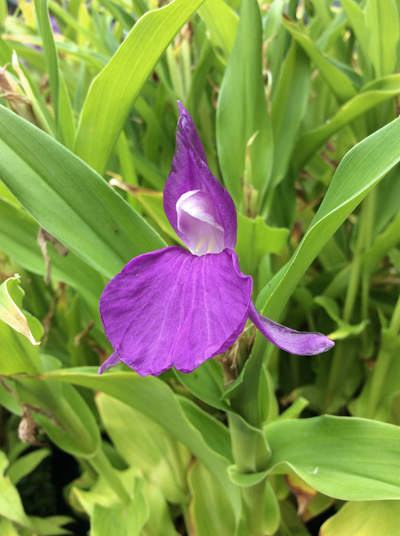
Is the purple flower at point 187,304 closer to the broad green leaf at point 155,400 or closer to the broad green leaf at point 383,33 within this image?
the broad green leaf at point 155,400

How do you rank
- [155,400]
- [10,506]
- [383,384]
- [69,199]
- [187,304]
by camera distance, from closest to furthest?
[187,304]
[69,199]
[155,400]
[10,506]
[383,384]

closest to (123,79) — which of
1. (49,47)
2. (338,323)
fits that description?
(49,47)

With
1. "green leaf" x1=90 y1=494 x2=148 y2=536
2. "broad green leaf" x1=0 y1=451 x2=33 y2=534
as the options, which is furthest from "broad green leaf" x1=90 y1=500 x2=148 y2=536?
"broad green leaf" x1=0 y1=451 x2=33 y2=534

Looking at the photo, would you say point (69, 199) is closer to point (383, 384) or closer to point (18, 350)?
point (18, 350)

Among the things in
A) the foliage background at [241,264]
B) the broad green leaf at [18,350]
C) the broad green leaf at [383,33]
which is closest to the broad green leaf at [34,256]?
the foliage background at [241,264]

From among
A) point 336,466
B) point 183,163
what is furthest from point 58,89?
point 336,466

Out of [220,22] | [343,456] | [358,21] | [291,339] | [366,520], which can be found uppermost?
[220,22]

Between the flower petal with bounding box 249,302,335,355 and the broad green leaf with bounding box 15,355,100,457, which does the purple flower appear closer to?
the flower petal with bounding box 249,302,335,355
